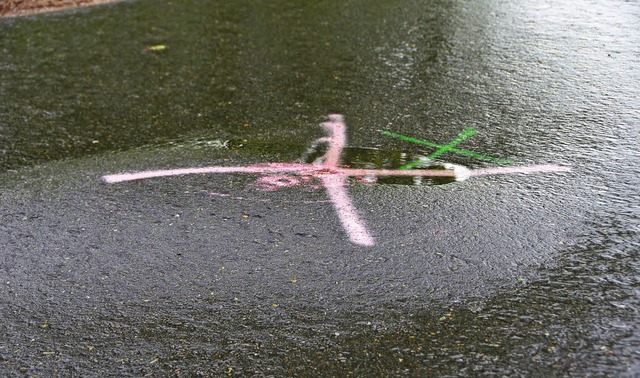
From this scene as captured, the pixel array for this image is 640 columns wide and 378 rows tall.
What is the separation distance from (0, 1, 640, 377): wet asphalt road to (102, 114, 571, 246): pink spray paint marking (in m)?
0.07

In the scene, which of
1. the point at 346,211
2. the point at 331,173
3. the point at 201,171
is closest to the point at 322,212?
the point at 346,211

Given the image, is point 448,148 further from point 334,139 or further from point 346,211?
point 346,211

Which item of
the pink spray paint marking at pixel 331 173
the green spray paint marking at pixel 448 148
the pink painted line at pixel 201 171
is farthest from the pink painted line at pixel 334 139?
the green spray paint marking at pixel 448 148

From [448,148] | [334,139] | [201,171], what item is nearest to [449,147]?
[448,148]

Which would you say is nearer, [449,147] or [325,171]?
[325,171]

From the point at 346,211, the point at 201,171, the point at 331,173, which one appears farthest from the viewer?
the point at 201,171

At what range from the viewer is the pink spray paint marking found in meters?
4.12

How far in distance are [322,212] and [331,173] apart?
19.0 inches

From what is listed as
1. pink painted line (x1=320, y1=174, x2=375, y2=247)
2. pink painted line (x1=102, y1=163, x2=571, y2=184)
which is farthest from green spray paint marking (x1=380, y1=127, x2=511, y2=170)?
pink painted line (x1=320, y1=174, x2=375, y2=247)

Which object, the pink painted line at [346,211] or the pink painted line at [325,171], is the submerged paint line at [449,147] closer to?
the pink painted line at [325,171]

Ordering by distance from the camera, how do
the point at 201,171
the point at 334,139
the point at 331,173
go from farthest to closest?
the point at 334,139 → the point at 201,171 → the point at 331,173

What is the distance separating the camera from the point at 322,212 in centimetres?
401

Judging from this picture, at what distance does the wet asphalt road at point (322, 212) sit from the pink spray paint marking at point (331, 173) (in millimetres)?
72

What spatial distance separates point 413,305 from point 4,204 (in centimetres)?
248
